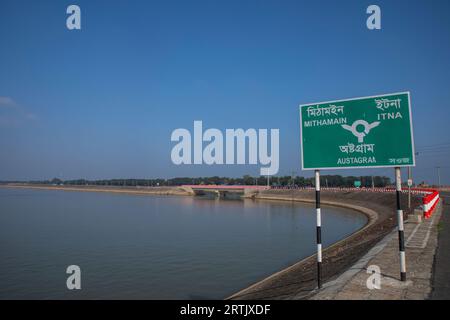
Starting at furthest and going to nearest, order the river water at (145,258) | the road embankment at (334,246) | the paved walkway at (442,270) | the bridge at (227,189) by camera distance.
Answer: the bridge at (227,189) → the river water at (145,258) → the road embankment at (334,246) → the paved walkway at (442,270)

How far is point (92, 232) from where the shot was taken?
115 ft

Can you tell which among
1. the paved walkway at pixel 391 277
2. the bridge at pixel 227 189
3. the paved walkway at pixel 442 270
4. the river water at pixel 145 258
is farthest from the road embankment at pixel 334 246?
the bridge at pixel 227 189

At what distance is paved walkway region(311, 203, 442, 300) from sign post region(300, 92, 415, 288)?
511 millimetres

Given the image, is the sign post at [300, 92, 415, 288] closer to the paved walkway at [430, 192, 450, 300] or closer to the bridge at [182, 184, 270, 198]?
the paved walkway at [430, 192, 450, 300]

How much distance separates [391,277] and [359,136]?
3.87 m

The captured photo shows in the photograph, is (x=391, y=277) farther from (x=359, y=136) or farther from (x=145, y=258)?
(x=145, y=258)

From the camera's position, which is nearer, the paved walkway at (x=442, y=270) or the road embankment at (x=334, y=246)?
the paved walkway at (x=442, y=270)

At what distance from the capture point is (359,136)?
9.35 meters

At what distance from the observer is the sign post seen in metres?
8.88

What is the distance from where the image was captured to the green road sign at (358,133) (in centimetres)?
888

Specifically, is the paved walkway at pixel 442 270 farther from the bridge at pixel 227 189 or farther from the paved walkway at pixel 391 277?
the bridge at pixel 227 189
